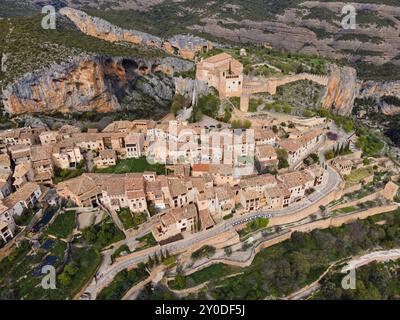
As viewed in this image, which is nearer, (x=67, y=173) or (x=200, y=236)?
(x=200, y=236)

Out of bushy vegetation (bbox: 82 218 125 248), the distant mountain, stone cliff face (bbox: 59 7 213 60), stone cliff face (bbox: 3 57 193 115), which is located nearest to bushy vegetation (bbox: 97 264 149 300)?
bushy vegetation (bbox: 82 218 125 248)

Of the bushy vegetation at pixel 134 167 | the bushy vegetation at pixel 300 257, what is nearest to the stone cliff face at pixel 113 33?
the bushy vegetation at pixel 134 167

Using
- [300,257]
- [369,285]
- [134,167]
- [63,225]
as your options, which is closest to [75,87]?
[134,167]

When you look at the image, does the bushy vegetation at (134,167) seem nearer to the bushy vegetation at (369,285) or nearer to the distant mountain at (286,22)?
the bushy vegetation at (369,285)

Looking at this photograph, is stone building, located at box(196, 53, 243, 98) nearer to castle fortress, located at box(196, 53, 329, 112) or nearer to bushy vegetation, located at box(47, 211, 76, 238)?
castle fortress, located at box(196, 53, 329, 112)

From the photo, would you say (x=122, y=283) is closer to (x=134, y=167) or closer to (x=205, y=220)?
(x=205, y=220)

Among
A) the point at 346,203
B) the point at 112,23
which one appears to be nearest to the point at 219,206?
the point at 346,203
